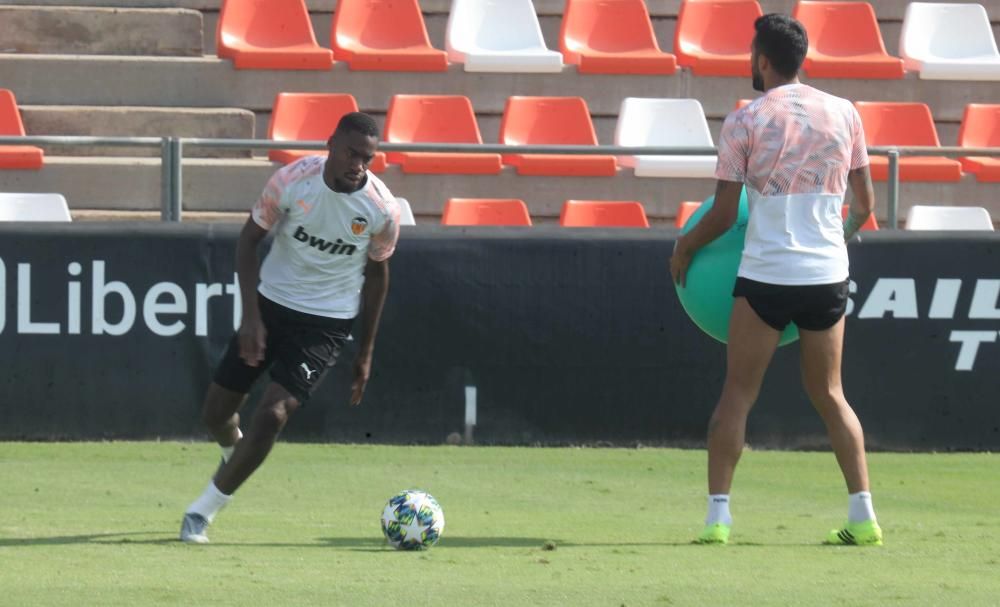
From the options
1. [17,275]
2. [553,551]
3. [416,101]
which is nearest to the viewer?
[553,551]

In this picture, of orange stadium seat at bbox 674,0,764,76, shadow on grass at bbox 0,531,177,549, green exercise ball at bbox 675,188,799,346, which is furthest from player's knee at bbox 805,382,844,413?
orange stadium seat at bbox 674,0,764,76

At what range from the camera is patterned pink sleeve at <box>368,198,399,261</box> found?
7.54m

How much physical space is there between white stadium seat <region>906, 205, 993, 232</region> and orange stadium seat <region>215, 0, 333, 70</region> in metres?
5.19

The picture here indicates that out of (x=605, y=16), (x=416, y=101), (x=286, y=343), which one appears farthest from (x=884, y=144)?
(x=286, y=343)

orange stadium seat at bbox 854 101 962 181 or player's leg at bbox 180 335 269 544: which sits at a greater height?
player's leg at bbox 180 335 269 544

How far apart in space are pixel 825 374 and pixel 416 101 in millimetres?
7677

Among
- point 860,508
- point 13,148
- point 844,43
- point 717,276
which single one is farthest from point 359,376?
point 844,43

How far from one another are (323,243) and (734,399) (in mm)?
1856

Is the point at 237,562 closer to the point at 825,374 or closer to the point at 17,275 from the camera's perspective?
the point at 825,374

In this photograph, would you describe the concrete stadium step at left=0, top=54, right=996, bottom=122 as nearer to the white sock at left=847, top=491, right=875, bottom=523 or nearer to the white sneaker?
the white sneaker

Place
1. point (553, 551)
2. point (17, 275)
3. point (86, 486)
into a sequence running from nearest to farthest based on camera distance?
1. point (553, 551)
2. point (86, 486)
3. point (17, 275)

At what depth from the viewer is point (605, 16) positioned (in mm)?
15992

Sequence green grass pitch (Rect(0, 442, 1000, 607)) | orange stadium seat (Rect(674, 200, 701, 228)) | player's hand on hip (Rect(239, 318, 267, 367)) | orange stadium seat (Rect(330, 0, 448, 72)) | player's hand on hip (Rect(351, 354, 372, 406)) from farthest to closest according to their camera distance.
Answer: orange stadium seat (Rect(330, 0, 448, 72))
orange stadium seat (Rect(674, 200, 701, 228))
player's hand on hip (Rect(351, 354, 372, 406))
player's hand on hip (Rect(239, 318, 267, 367))
green grass pitch (Rect(0, 442, 1000, 607))

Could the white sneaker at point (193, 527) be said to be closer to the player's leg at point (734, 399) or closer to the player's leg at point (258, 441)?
the player's leg at point (258, 441)
